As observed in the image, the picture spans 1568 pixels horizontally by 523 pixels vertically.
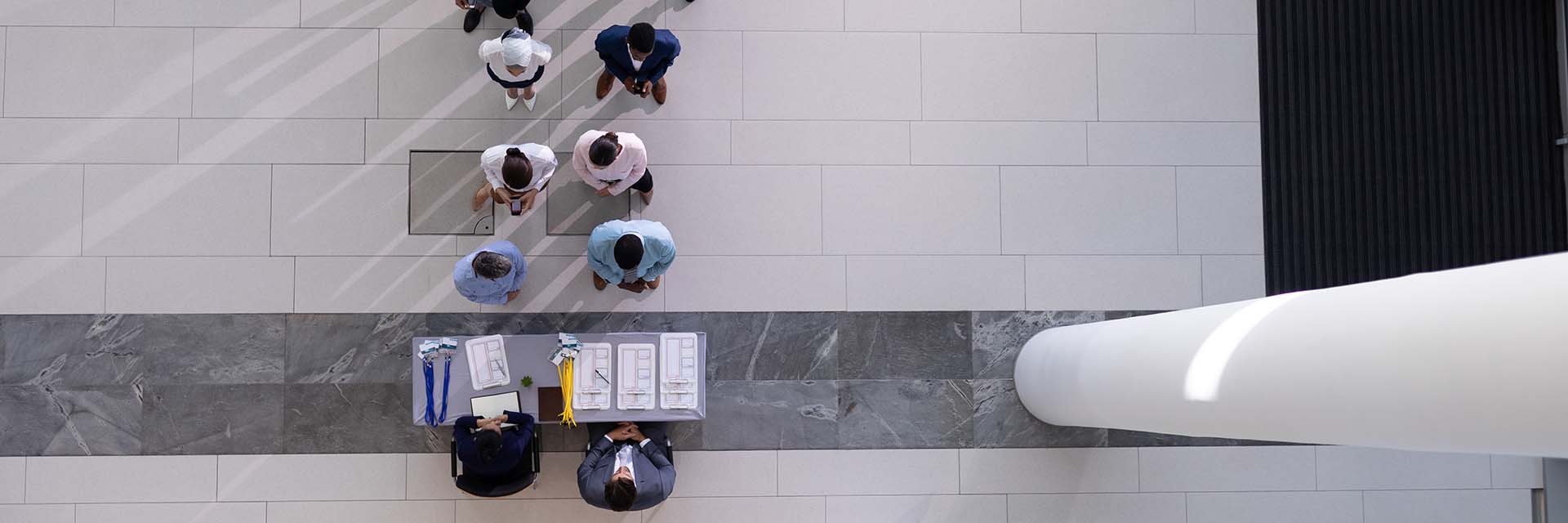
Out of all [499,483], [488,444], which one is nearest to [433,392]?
[488,444]

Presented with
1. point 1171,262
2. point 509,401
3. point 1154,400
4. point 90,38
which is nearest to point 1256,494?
point 1171,262

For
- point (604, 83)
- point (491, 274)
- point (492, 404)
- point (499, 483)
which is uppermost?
point (604, 83)

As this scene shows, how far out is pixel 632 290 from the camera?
4395 millimetres

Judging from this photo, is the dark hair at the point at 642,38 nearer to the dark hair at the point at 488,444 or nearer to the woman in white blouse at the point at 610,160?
the woman in white blouse at the point at 610,160

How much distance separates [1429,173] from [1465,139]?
0.89 feet

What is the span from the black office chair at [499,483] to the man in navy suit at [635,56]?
5.76 ft

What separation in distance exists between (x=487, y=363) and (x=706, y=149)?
4.89 ft

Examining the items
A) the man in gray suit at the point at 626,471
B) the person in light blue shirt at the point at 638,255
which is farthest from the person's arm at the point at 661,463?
the person in light blue shirt at the point at 638,255

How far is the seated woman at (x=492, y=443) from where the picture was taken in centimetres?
401

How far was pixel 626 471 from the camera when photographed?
13.3ft

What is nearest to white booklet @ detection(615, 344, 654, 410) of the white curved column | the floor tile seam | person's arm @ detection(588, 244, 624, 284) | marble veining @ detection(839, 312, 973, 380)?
person's arm @ detection(588, 244, 624, 284)

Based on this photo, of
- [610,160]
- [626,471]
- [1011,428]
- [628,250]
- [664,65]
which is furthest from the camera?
[1011,428]

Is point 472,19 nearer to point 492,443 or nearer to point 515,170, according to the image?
point 515,170

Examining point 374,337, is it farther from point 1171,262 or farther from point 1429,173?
point 1429,173
